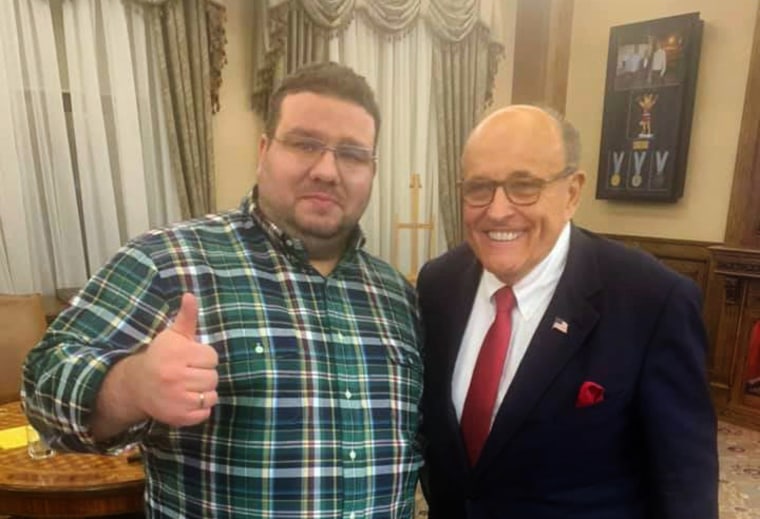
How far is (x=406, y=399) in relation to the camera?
1200 millimetres

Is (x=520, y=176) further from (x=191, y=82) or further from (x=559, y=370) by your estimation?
(x=191, y=82)

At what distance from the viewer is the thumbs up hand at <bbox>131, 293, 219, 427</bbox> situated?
31.2 inches

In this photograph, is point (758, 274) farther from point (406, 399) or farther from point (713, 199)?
point (406, 399)

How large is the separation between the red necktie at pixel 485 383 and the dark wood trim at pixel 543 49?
372 centimetres

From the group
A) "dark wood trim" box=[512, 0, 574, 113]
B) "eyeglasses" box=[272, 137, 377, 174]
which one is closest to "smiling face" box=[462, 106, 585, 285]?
"eyeglasses" box=[272, 137, 377, 174]

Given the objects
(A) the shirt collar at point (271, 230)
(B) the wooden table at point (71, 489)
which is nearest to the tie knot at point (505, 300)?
(A) the shirt collar at point (271, 230)

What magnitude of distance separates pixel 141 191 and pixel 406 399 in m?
2.31

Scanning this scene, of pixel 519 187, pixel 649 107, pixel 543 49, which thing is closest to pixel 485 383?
pixel 519 187

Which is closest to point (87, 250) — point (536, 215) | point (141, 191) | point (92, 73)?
point (141, 191)

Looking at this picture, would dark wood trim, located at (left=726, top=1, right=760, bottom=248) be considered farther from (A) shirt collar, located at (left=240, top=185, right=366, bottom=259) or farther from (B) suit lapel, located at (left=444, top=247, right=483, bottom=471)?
(A) shirt collar, located at (left=240, top=185, right=366, bottom=259)

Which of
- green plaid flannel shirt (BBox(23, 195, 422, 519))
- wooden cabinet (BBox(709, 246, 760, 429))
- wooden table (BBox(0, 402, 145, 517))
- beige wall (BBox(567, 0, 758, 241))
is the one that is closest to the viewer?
green plaid flannel shirt (BBox(23, 195, 422, 519))

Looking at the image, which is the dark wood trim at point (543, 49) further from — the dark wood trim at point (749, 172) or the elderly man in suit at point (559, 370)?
the elderly man in suit at point (559, 370)

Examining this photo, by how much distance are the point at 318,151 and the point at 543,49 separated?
387 cm

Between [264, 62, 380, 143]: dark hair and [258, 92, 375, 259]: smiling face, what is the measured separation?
0.01 metres
